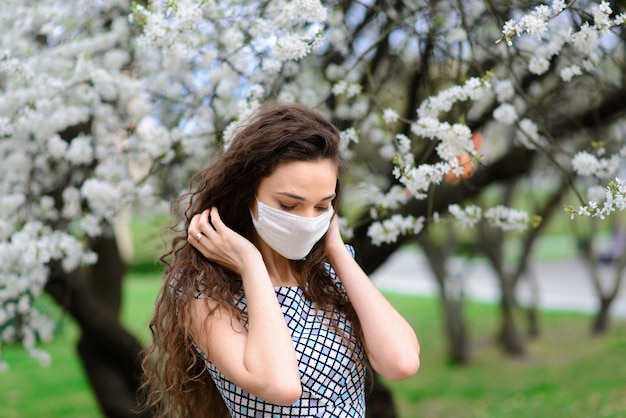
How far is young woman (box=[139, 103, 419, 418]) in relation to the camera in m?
1.86

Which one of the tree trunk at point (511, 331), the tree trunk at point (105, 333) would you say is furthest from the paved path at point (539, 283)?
the tree trunk at point (105, 333)

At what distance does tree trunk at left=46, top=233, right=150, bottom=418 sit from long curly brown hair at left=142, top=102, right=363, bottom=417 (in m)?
2.66

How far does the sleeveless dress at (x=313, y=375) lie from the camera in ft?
6.31

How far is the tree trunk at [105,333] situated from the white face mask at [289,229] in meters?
2.89

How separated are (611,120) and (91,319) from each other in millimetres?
3399

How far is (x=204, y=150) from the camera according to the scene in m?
3.66

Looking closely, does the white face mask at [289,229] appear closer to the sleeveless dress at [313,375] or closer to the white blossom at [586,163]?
the sleeveless dress at [313,375]

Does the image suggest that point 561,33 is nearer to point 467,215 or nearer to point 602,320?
point 467,215

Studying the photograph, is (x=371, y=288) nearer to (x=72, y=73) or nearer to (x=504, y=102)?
(x=504, y=102)

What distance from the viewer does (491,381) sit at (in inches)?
325

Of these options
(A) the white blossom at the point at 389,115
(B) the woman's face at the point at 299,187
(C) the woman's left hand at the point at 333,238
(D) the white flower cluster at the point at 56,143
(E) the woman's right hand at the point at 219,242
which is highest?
(B) the woman's face at the point at 299,187

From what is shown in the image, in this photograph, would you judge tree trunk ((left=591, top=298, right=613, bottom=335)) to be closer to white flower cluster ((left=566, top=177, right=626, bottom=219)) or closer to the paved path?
the paved path

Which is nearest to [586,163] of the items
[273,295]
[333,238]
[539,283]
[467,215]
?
[467,215]

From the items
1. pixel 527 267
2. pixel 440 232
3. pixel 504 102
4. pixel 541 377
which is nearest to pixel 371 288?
pixel 504 102
